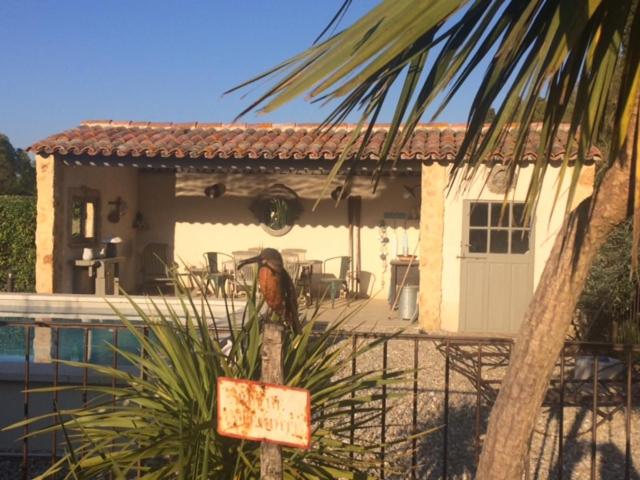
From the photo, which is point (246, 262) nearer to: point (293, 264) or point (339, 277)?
point (293, 264)

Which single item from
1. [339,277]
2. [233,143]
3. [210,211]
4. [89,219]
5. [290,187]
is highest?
[233,143]

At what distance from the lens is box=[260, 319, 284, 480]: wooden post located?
231 cm

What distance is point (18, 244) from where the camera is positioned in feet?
41.3

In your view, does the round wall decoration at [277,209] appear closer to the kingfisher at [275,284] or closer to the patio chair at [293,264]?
the patio chair at [293,264]

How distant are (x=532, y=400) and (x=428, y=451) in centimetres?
338

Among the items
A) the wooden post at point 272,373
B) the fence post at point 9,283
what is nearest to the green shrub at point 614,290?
the wooden post at point 272,373

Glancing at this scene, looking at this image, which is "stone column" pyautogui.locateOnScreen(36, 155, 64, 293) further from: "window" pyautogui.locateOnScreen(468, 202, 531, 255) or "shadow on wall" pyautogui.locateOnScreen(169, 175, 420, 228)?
"window" pyautogui.locateOnScreen(468, 202, 531, 255)

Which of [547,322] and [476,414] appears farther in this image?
[476,414]

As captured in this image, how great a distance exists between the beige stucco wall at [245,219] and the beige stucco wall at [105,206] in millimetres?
330

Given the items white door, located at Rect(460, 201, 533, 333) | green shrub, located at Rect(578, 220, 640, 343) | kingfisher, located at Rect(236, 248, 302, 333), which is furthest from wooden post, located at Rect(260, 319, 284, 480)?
white door, located at Rect(460, 201, 533, 333)

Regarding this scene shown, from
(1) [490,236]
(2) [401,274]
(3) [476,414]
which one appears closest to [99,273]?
(2) [401,274]

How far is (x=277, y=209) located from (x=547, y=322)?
11.2 metres

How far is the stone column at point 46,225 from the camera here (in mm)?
10617

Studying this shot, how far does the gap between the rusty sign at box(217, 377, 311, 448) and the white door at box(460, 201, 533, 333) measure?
803 cm
